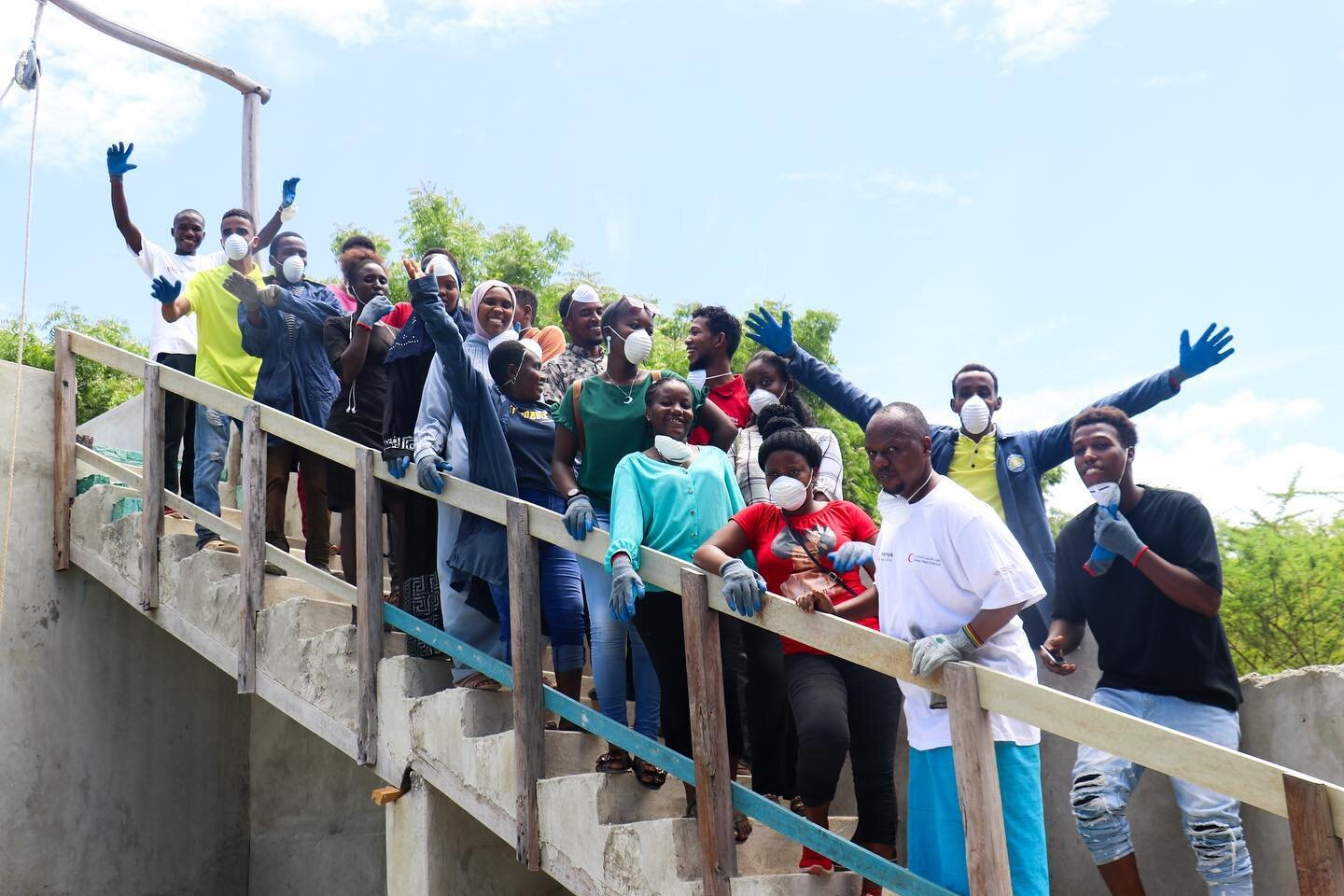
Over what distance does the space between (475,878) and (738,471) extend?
2.00 meters

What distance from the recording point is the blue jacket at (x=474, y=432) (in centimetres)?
479

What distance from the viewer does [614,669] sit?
445 cm

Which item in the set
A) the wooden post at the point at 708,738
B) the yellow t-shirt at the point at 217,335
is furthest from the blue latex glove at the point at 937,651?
the yellow t-shirt at the point at 217,335

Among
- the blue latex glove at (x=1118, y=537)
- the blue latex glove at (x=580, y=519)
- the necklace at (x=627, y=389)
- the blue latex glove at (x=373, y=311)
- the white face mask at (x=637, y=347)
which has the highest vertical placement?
the blue latex glove at (x=373, y=311)

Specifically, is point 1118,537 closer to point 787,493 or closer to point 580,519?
point 787,493

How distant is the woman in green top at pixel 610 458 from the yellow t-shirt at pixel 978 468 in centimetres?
96

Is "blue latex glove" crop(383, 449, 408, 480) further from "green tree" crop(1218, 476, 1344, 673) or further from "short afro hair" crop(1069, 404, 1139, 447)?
"green tree" crop(1218, 476, 1344, 673)

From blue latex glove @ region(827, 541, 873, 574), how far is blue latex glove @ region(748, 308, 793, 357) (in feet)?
5.62

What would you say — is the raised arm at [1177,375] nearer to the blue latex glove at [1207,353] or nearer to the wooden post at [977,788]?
the blue latex glove at [1207,353]

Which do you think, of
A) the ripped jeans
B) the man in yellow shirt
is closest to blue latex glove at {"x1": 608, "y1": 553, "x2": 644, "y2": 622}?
the ripped jeans

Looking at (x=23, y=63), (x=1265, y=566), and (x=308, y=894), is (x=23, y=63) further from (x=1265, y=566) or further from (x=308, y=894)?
(x=1265, y=566)

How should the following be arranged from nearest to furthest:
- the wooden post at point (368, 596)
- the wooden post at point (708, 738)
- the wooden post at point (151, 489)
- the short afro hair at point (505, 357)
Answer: the wooden post at point (708, 738), the short afro hair at point (505, 357), the wooden post at point (368, 596), the wooden post at point (151, 489)

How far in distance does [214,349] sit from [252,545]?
52.3 inches

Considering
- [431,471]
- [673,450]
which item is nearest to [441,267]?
[431,471]
